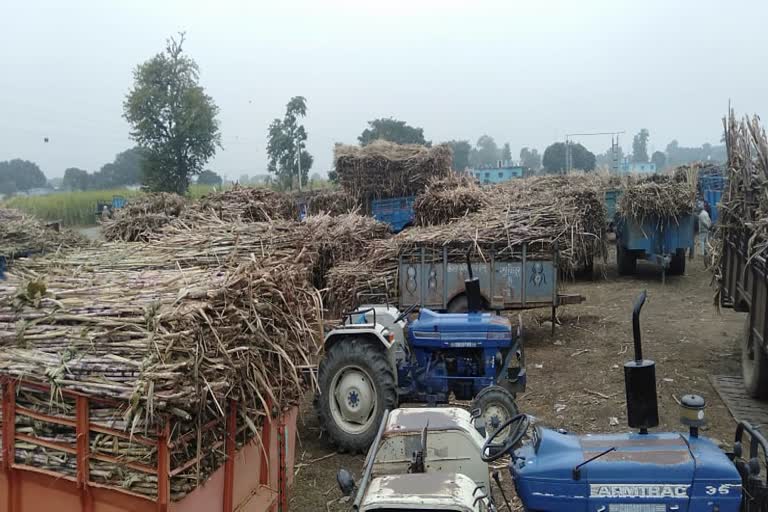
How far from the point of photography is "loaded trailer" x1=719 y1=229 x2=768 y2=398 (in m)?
6.58

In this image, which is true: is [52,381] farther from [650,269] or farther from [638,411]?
[650,269]

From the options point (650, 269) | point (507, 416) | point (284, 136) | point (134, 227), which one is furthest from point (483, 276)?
point (284, 136)

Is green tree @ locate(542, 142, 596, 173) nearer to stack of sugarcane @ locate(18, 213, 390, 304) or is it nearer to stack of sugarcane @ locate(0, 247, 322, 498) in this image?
stack of sugarcane @ locate(18, 213, 390, 304)

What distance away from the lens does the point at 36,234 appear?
12898 millimetres

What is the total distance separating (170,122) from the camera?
38531mm

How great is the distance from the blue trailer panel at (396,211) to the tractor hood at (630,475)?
702 inches

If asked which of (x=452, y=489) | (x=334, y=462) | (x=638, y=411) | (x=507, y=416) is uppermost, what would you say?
(x=638, y=411)

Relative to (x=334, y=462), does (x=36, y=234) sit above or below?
above

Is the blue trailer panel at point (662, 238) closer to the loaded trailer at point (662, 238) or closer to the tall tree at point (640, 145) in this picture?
the loaded trailer at point (662, 238)

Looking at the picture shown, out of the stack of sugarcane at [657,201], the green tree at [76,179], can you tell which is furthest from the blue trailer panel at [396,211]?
the green tree at [76,179]

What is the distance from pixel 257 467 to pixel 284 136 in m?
36.5

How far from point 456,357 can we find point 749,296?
340 centimetres

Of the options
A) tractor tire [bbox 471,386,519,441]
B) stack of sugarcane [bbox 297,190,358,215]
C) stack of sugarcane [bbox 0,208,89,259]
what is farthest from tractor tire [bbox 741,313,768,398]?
stack of sugarcane [bbox 297,190,358,215]

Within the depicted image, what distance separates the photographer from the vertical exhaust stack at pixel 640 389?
3332 mm
